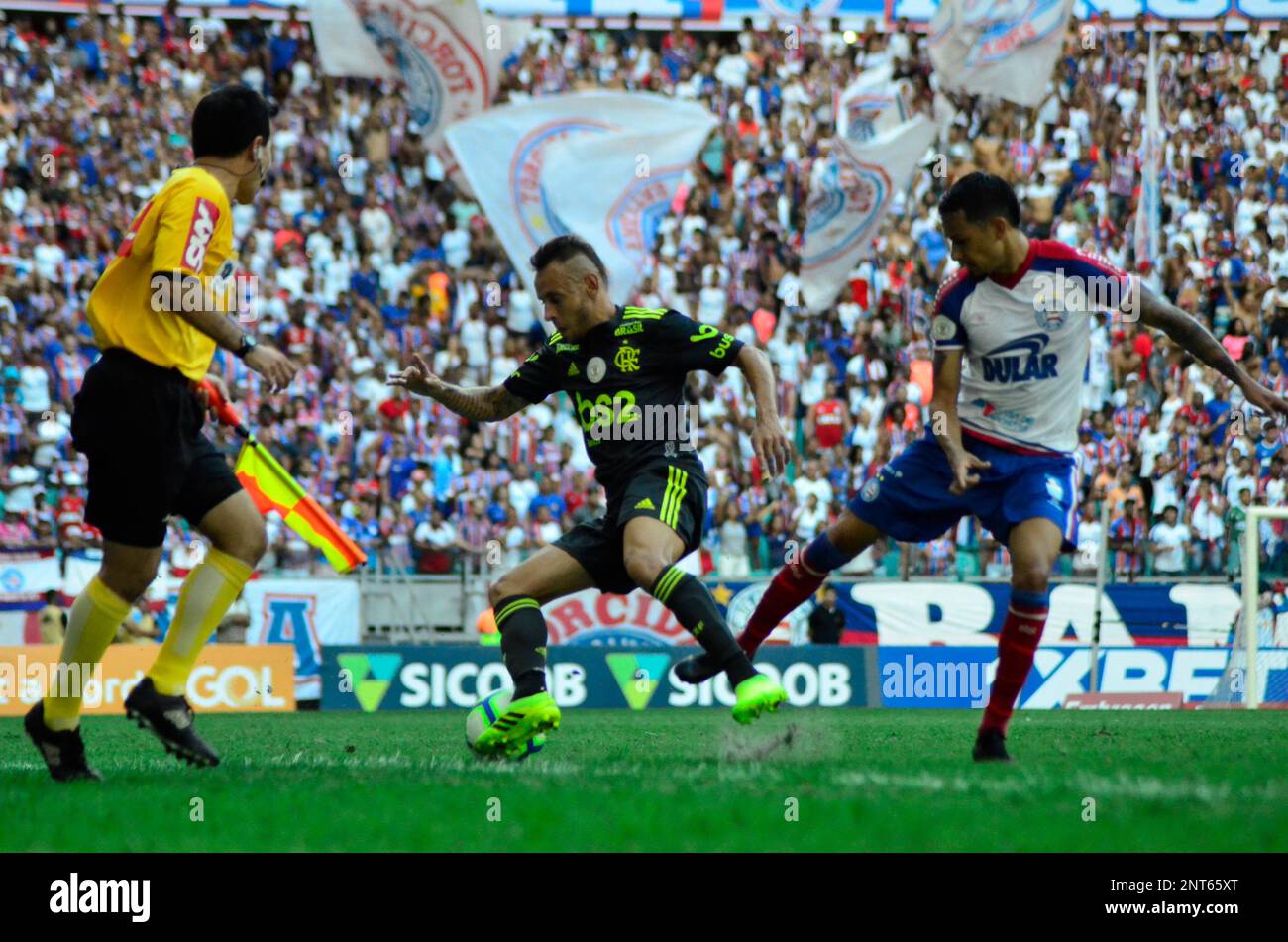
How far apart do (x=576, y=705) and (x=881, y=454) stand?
17.8 feet

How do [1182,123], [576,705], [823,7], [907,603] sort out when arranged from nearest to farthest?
[576,705] < [907,603] < [1182,123] < [823,7]

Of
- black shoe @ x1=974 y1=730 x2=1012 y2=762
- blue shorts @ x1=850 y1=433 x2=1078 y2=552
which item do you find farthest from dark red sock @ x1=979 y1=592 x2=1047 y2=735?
blue shorts @ x1=850 y1=433 x2=1078 y2=552

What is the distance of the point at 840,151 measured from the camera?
21156 millimetres

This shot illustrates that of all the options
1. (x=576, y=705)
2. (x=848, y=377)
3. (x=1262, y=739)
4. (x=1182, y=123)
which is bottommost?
(x=576, y=705)

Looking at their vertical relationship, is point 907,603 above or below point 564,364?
below

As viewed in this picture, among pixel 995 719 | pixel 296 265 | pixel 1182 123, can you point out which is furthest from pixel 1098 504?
pixel 995 719

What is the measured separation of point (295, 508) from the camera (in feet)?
38.6

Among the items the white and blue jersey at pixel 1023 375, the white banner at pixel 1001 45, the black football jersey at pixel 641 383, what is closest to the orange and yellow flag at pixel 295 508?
the black football jersey at pixel 641 383

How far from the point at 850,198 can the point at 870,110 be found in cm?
144

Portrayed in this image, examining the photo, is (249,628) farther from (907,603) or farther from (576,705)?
(907,603)

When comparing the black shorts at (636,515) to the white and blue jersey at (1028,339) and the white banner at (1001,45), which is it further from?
the white banner at (1001,45)

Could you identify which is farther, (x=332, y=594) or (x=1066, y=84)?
(x=1066, y=84)

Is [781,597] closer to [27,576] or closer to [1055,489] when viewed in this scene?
[1055,489]
